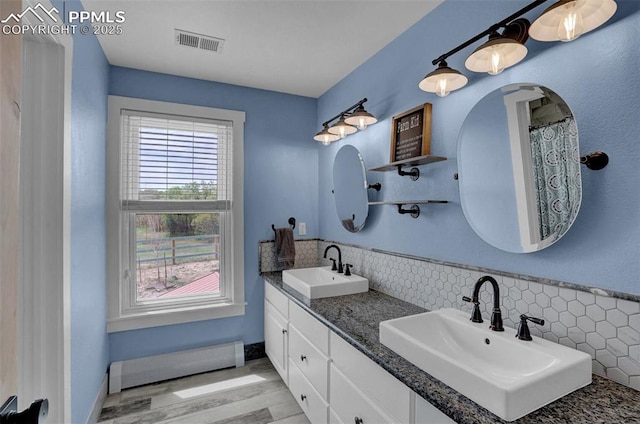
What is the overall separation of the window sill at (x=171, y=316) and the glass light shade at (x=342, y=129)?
5.62ft

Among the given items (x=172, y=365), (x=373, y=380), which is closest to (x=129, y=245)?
(x=172, y=365)

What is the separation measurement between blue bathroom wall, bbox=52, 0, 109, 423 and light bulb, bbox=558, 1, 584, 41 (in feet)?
6.65

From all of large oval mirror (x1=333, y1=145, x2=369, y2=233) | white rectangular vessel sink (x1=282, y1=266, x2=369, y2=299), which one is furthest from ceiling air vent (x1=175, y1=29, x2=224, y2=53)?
white rectangular vessel sink (x1=282, y1=266, x2=369, y2=299)

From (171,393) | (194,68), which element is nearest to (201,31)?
(194,68)

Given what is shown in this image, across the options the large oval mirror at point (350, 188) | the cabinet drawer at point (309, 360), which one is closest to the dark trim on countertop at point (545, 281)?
the large oval mirror at point (350, 188)

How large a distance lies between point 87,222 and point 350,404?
178 cm

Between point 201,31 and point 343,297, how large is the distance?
1.95 meters

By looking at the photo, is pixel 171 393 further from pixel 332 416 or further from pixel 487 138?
pixel 487 138

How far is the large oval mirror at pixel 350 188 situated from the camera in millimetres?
2400

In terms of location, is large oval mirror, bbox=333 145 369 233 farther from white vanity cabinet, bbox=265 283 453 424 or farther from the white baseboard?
the white baseboard

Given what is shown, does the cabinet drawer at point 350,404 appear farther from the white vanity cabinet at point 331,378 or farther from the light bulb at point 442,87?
the light bulb at point 442,87

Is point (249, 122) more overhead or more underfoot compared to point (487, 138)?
more overhead

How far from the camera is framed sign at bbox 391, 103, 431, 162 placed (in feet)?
5.93

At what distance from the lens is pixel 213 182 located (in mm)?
2801
